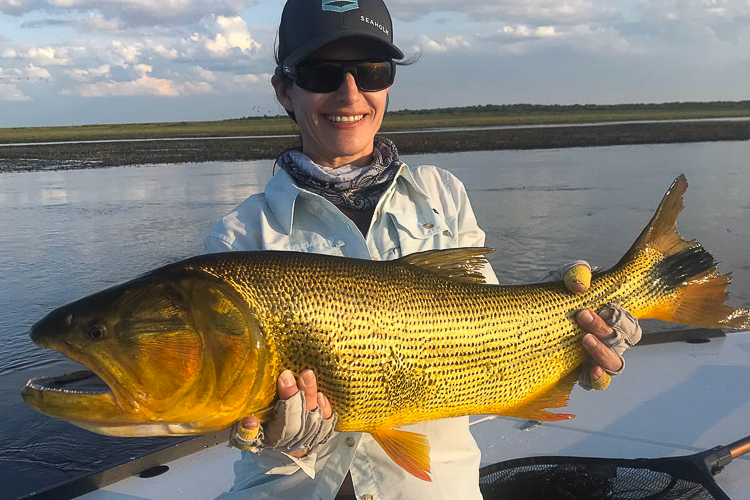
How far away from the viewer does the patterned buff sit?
3.58 metres

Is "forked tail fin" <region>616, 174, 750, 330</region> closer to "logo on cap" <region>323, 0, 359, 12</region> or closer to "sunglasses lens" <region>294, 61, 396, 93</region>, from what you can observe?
"sunglasses lens" <region>294, 61, 396, 93</region>

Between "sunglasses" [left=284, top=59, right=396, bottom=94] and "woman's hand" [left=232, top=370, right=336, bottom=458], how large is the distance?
1692 mm

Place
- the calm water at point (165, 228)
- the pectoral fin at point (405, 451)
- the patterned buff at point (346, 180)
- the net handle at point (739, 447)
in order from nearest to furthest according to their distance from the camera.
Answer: the pectoral fin at point (405, 451) < the patterned buff at point (346, 180) < the net handle at point (739, 447) < the calm water at point (165, 228)

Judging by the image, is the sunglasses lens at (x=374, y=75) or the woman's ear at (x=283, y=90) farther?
the woman's ear at (x=283, y=90)

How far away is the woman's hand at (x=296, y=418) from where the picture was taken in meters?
2.46

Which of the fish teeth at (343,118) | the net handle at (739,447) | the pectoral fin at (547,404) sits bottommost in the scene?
the net handle at (739,447)

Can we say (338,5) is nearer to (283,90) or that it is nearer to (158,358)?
(283,90)

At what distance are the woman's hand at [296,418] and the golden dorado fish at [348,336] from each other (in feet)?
0.17

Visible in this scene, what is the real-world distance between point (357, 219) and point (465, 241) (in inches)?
25.4

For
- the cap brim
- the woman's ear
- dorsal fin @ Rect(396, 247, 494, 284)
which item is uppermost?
the cap brim

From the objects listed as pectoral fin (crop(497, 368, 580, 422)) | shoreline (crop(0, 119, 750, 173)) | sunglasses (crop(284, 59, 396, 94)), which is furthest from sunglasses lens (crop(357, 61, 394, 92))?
shoreline (crop(0, 119, 750, 173))

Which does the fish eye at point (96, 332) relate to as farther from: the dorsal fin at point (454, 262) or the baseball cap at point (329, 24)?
the baseball cap at point (329, 24)

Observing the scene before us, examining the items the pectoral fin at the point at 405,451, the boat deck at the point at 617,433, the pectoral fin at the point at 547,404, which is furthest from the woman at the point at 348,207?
the boat deck at the point at 617,433

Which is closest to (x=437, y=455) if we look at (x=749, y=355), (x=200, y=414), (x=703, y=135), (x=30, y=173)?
(x=200, y=414)
